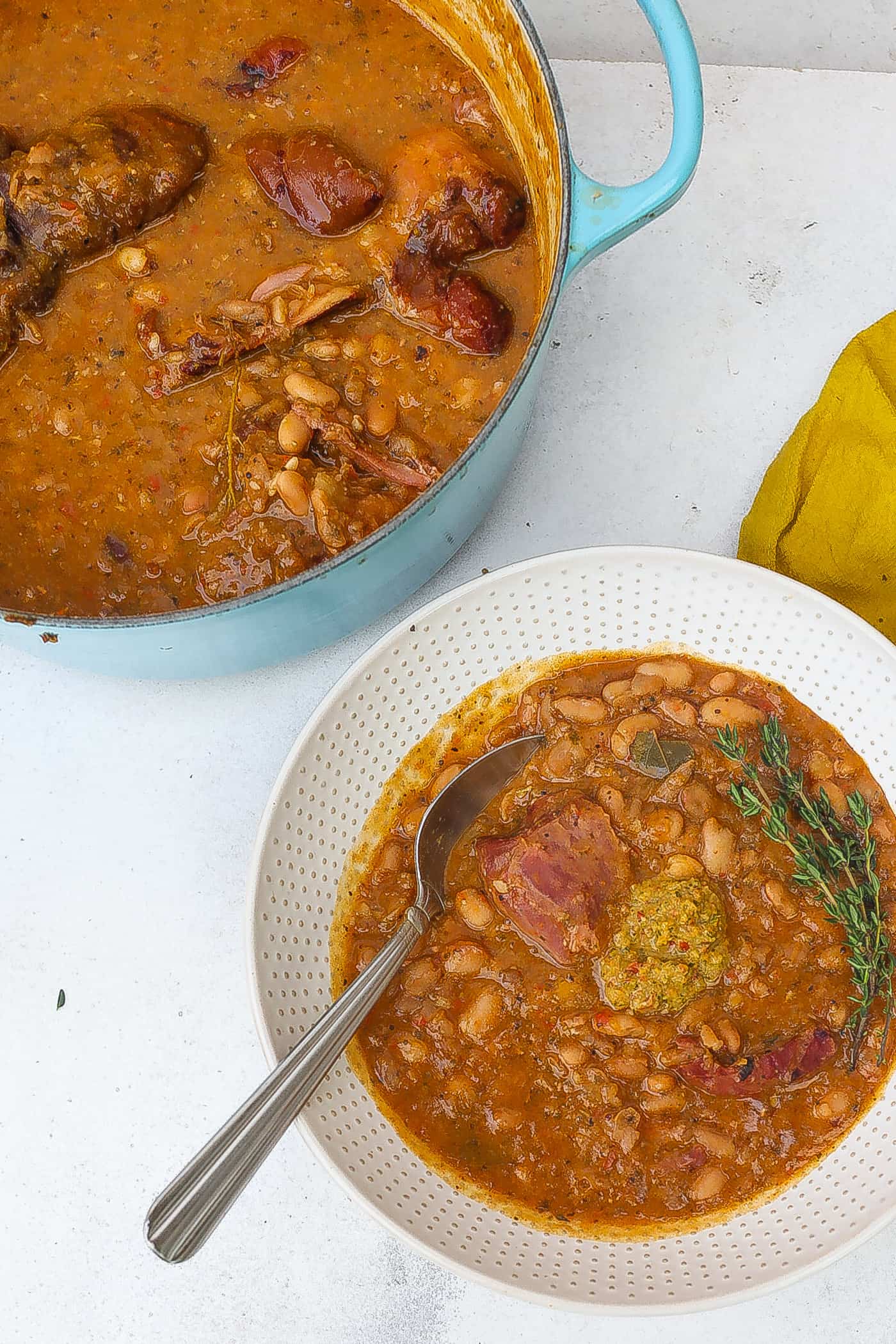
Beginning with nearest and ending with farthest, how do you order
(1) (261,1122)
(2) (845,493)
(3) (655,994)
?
(1) (261,1122), (3) (655,994), (2) (845,493)

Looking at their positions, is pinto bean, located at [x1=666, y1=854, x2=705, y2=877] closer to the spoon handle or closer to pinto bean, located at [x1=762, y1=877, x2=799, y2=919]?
pinto bean, located at [x1=762, y1=877, x2=799, y2=919]

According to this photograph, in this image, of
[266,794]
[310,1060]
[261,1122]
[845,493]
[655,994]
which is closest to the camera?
[261,1122]

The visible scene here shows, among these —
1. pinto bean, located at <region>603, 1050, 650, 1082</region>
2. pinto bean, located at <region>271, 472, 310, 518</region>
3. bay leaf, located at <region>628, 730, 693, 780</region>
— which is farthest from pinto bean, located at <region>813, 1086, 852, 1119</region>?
pinto bean, located at <region>271, 472, 310, 518</region>

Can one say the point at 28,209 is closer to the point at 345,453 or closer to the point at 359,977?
the point at 345,453

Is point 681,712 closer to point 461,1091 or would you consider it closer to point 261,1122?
point 461,1091

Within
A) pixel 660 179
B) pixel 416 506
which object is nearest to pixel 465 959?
pixel 416 506

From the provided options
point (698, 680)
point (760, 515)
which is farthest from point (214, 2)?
point (698, 680)
